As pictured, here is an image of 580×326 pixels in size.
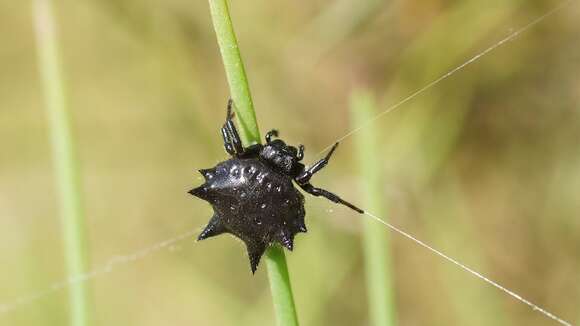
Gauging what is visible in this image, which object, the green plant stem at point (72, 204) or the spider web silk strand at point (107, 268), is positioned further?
the spider web silk strand at point (107, 268)

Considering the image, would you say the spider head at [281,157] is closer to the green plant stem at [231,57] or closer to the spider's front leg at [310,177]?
the spider's front leg at [310,177]

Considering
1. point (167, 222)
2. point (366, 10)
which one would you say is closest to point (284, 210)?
point (366, 10)

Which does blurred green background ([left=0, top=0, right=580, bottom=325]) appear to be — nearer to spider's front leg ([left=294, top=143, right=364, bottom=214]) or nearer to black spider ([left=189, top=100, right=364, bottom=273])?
spider's front leg ([left=294, top=143, right=364, bottom=214])

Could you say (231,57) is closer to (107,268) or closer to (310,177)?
(310,177)

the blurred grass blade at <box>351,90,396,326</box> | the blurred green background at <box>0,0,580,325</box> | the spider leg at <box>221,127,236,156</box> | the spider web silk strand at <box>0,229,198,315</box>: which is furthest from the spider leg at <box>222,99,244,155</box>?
the spider web silk strand at <box>0,229,198,315</box>

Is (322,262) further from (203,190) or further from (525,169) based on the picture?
(203,190)

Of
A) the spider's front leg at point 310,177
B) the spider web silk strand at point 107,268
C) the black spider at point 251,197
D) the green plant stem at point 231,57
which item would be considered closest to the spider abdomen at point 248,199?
the black spider at point 251,197

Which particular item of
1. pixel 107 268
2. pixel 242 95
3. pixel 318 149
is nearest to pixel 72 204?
pixel 242 95
